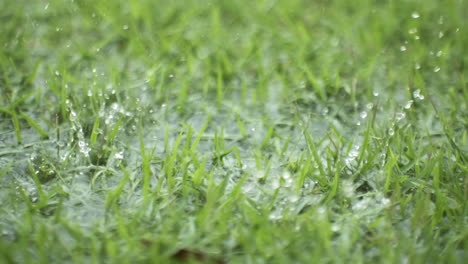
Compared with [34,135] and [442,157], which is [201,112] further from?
[442,157]

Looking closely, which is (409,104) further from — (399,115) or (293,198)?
(293,198)

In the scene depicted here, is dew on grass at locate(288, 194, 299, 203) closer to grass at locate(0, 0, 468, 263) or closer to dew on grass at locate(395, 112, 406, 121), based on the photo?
grass at locate(0, 0, 468, 263)

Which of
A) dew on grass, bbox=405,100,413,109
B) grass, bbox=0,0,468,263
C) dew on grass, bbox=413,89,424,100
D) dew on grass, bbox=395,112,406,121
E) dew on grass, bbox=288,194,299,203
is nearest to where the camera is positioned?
grass, bbox=0,0,468,263

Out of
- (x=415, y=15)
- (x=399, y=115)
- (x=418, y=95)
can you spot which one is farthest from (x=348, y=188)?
(x=415, y=15)

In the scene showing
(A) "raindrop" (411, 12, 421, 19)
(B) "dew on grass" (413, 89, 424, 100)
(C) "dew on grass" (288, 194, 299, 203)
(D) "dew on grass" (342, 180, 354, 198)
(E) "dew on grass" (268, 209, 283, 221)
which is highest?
(A) "raindrop" (411, 12, 421, 19)

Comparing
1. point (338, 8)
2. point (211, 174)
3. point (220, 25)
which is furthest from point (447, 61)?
point (211, 174)

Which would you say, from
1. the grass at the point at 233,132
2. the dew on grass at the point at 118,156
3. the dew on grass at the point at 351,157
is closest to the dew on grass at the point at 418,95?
the grass at the point at 233,132

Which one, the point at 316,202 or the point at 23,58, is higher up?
the point at 23,58

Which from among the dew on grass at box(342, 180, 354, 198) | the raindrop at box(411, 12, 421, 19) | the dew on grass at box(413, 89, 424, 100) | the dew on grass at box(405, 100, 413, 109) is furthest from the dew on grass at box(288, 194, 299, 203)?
the raindrop at box(411, 12, 421, 19)
